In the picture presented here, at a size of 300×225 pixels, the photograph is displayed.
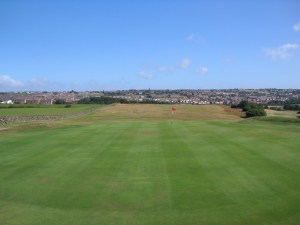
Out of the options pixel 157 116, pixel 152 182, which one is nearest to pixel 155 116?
pixel 157 116

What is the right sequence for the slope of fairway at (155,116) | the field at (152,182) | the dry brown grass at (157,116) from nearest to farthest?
1. the field at (152,182)
2. the slope of fairway at (155,116)
3. the dry brown grass at (157,116)

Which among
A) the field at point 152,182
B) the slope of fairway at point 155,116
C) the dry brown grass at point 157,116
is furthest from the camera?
the dry brown grass at point 157,116

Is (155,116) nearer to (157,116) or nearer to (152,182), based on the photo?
(157,116)

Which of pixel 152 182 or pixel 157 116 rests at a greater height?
pixel 152 182

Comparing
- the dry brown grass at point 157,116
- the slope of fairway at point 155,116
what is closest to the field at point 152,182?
the slope of fairway at point 155,116

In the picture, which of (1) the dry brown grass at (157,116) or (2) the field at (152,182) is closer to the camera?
(2) the field at (152,182)

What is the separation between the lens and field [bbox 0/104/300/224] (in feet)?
28.3

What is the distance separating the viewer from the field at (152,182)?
8641mm

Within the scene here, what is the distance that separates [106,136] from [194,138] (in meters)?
8.43

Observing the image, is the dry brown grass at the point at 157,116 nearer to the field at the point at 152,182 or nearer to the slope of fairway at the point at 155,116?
the slope of fairway at the point at 155,116

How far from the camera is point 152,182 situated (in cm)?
1154

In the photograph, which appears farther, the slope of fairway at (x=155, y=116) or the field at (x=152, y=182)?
the slope of fairway at (x=155, y=116)

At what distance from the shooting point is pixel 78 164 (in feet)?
47.5

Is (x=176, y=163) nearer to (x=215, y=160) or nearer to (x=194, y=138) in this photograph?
(x=215, y=160)
